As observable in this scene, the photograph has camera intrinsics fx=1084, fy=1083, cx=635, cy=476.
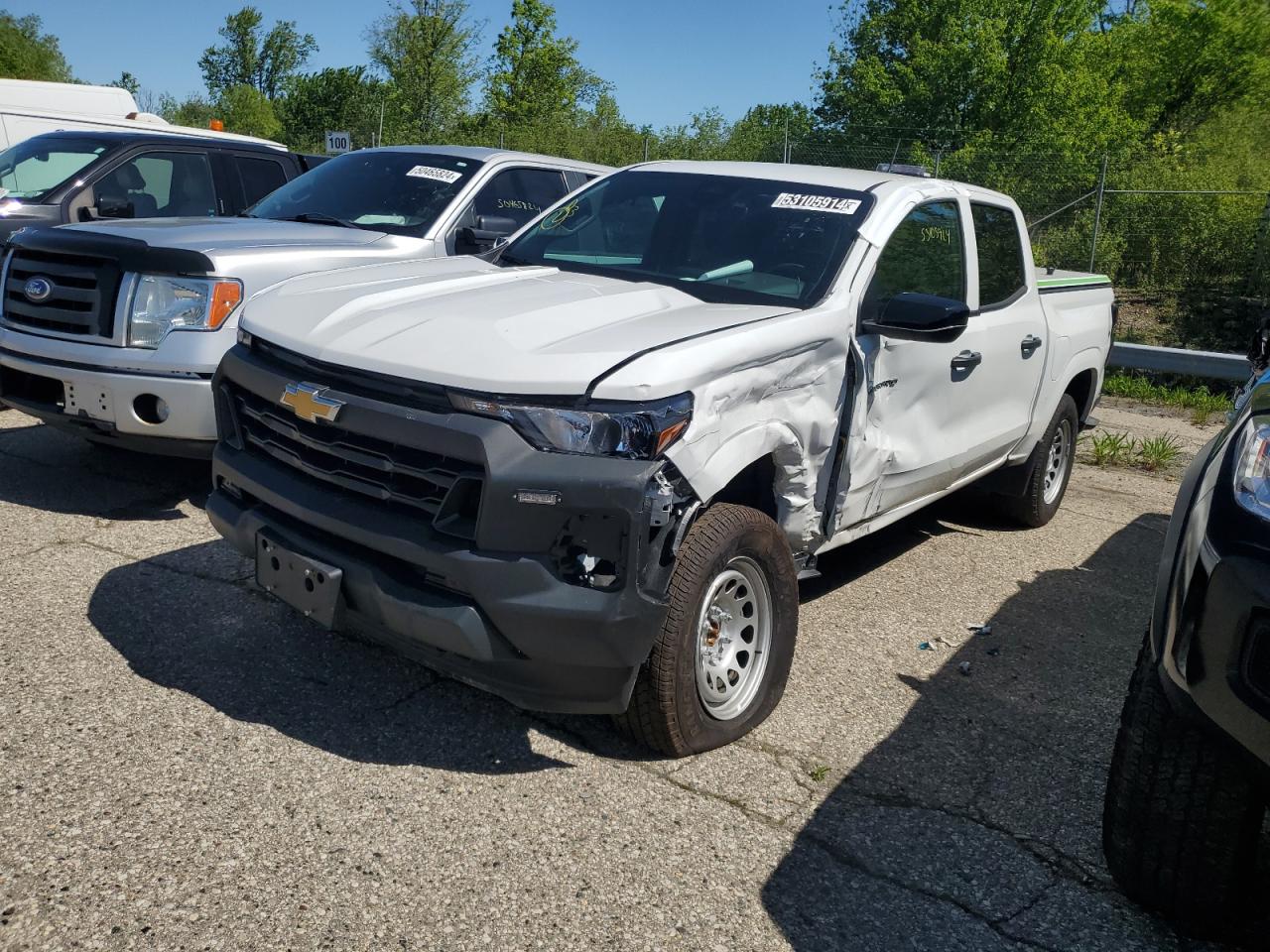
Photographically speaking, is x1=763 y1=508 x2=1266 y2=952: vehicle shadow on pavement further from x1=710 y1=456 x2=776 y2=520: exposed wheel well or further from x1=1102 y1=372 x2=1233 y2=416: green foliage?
x1=1102 y1=372 x2=1233 y2=416: green foliage

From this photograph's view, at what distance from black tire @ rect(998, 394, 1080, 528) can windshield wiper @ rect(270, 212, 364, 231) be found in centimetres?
402

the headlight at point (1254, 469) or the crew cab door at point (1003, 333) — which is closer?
the headlight at point (1254, 469)

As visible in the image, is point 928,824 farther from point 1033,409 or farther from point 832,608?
point 1033,409

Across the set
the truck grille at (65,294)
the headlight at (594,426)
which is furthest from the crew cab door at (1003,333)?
the truck grille at (65,294)

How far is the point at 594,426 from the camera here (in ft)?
9.32

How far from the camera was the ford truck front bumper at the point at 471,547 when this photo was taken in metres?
2.77

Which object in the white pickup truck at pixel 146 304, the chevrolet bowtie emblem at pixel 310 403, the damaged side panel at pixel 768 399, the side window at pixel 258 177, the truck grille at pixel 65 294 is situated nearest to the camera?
the damaged side panel at pixel 768 399

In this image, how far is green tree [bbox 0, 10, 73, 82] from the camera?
48.2 metres

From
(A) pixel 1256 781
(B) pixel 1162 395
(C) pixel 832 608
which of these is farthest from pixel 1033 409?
(B) pixel 1162 395

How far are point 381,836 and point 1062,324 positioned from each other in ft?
14.8

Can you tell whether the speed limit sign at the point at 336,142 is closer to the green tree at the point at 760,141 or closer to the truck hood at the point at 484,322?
the green tree at the point at 760,141

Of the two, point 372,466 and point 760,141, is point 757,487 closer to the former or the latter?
point 372,466

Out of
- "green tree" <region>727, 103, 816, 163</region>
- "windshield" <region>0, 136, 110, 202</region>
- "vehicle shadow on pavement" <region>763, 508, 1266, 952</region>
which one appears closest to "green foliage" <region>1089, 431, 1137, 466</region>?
"vehicle shadow on pavement" <region>763, 508, 1266, 952</region>

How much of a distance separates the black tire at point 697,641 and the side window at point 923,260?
1131mm
